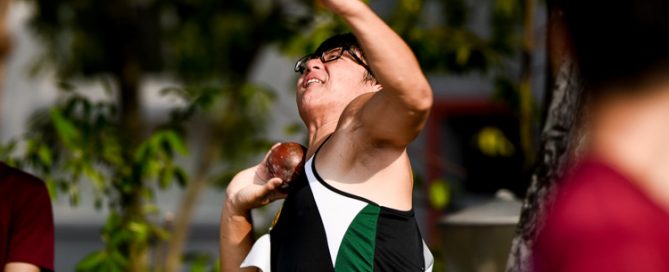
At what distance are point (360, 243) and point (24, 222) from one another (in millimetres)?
1395

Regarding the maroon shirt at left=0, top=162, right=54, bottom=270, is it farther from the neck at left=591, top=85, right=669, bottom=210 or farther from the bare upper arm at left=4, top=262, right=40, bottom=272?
the neck at left=591, top=85, right=669, bottom=210

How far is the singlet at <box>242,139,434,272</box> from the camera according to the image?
2.92m

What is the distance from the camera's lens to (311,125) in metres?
3.26

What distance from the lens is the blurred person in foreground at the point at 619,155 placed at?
1614mm

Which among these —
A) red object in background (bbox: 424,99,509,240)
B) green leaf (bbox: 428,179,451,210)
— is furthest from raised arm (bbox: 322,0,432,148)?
red object in background (bbox: 424,99,509,240)

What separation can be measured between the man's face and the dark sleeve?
1088 mm

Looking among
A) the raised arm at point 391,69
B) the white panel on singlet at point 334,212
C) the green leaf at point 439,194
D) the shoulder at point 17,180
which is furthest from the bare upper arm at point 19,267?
the green leaf at point 439,194

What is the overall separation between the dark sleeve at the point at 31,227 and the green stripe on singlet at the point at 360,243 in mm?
1306

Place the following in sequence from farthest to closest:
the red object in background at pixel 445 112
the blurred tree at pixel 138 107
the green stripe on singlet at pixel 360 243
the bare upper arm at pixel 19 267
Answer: the red object in background at pixel 445 112 → the blurred tree at pixel 138 107 → the bare upper arm at pixel 19 267 → the green stripe on singlet at pixel 360 243

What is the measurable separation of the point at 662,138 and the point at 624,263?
7.2 inches

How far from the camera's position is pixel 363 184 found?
116 inches

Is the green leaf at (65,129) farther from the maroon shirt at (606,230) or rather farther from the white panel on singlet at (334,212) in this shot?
the maroon shirt at (606,230)

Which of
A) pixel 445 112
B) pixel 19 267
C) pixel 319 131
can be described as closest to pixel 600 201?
pixel 319 131

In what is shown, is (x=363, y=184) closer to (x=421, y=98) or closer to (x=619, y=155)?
(x=421, y=98)
